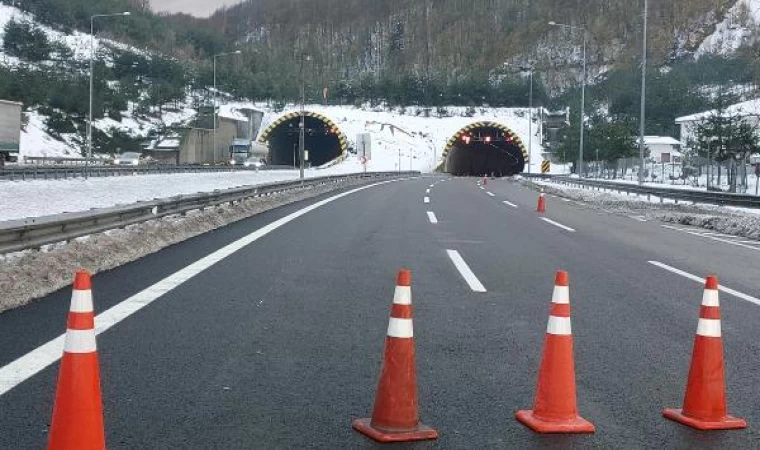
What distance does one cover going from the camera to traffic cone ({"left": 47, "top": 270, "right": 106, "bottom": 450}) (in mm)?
3678

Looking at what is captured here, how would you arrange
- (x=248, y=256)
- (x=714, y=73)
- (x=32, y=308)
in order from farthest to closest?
(x=714, y=73)
(x=248, y=256)
(x=32, y=308)

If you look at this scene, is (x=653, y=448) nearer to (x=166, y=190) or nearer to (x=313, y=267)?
(x=313, y=267)

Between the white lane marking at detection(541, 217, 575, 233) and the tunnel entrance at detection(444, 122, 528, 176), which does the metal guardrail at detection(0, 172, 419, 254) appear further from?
the tunnel entrance at detection(444, 122, 528, 176)

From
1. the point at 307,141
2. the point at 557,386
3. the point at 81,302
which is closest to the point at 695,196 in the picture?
the point at 557,386

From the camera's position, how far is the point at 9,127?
135ft

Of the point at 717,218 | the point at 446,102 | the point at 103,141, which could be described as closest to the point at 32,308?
the point at 717,218

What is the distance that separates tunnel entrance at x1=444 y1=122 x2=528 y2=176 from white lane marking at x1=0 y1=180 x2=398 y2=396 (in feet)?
283

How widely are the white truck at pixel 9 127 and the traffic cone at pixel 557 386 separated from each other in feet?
132

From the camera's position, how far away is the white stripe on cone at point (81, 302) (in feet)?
12.6

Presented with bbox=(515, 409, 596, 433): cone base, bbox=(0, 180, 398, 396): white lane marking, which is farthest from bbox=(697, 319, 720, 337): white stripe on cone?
bbox=(0, 180, 398, 396): white lane marking

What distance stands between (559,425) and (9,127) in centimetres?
4245

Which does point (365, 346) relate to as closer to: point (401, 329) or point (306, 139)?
point (401, 329)

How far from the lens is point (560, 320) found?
485 centimetres

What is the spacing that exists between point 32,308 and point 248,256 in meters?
4.86
